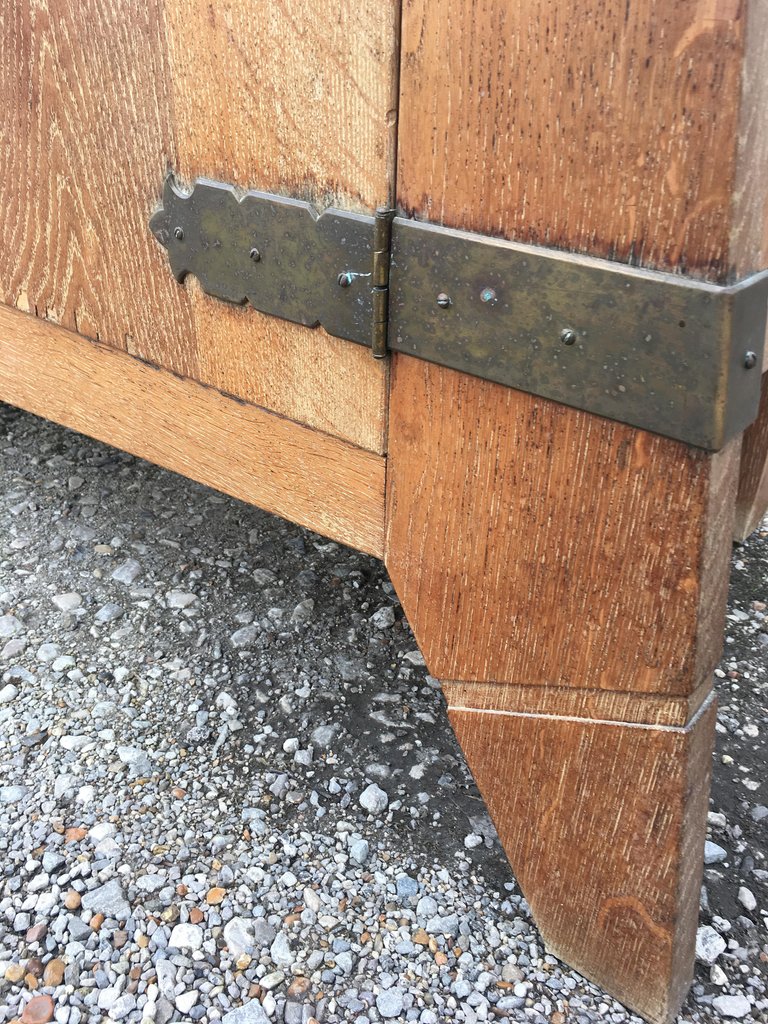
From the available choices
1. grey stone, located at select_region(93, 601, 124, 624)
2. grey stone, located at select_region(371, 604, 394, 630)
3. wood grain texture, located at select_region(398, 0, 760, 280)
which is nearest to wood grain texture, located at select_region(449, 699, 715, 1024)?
wood grain texture, located at select_region(398, 0, 760, 280)

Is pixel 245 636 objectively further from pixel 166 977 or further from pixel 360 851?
pixel 166 977

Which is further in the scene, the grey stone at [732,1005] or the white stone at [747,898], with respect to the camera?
the white stone at [747,898]

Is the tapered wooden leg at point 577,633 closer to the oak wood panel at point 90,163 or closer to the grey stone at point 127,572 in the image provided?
the oak wood panel at point 90,163

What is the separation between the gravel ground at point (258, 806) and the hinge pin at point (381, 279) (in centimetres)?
65

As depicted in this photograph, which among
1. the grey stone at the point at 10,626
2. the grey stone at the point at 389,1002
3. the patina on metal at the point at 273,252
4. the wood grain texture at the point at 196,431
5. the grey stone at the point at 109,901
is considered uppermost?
the patina on metal at the point at 273,252

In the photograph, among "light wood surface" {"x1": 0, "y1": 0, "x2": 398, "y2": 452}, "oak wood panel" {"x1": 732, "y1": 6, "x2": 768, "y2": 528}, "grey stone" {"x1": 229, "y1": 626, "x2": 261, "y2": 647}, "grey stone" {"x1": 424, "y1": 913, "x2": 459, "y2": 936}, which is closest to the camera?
"oak wood panel" {"x1": 732, "y1": 6, "x2": 768, "y2": 528}

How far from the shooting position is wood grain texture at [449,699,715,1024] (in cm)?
95

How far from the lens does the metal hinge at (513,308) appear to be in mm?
758

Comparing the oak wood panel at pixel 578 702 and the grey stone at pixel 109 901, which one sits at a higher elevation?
the oak wood panel at pixel 578 702

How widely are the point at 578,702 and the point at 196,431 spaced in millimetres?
596

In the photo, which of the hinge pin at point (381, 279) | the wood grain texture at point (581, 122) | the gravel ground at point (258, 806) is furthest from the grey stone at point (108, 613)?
the wood grain texture at point (581, 122)

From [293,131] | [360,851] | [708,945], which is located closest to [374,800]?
[360,851]

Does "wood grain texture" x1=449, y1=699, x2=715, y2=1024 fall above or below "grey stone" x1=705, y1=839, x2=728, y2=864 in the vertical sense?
above

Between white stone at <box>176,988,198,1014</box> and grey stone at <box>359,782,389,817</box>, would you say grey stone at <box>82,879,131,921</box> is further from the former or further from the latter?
grey stone at <box>359,782,389,817</box>
